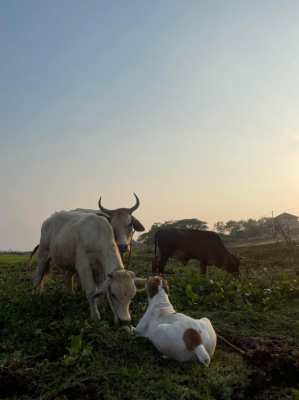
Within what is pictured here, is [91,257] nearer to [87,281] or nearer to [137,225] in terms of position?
[87,281]

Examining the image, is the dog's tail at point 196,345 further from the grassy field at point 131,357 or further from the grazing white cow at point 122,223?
the grazing white cow at point 122,223

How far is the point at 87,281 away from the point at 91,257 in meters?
0.46

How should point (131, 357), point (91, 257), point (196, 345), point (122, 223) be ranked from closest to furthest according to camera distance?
point (196, 345), point (131, 357), point (91, 257), point (122, 223)

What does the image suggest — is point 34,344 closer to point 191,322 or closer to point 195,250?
point 191,322

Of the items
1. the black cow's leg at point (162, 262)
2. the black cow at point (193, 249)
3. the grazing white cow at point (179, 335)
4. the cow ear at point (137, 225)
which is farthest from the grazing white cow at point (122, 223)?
the black cow at point (193, 249)

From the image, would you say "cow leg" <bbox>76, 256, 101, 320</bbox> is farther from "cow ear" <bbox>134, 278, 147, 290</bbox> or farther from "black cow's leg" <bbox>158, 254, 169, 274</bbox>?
"black cow's leg" <bbox>158, 254, 169, 274</bbox>

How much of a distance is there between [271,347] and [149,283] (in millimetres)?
1715

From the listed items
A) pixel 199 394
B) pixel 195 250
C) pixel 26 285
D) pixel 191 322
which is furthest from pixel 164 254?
pixel 199 394

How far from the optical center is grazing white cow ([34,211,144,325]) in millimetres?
6445

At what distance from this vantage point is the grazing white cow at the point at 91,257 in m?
6.45

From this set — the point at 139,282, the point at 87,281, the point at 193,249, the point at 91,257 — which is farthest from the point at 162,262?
the point at 139,282

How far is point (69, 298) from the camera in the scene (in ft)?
27.7

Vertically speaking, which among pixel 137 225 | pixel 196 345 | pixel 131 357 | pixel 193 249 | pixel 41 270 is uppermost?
pixel 137 225

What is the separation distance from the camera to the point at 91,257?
26.1ft
